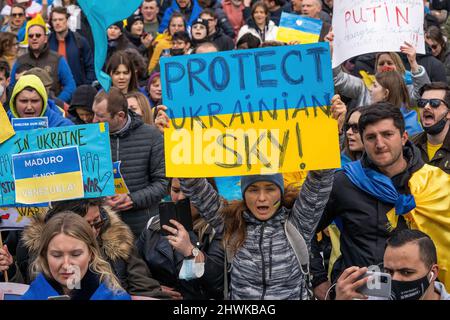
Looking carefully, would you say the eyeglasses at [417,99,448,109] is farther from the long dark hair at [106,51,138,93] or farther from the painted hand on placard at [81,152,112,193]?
the long dark hair at [106,51,138,93]

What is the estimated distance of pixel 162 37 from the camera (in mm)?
13438

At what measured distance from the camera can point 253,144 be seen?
574 centimetres

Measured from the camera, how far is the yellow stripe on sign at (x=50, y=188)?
6.64 m

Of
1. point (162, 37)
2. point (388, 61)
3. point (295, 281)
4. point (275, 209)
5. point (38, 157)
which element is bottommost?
point (295, 281)

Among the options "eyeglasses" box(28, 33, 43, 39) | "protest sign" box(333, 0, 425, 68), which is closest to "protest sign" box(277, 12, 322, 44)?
"protest sign" box(333, 0, 425, 68)

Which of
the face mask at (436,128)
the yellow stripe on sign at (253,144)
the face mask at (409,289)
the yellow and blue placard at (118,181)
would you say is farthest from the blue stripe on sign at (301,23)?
the face mask at (409,289)

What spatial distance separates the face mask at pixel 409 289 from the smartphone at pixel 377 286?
17 centimetres

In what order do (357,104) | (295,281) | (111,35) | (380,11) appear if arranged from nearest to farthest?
(295,281)
(380,11)
(357,104)
(111,35)

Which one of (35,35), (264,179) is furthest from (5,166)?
(35,35)

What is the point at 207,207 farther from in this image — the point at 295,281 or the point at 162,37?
the point at 162,37

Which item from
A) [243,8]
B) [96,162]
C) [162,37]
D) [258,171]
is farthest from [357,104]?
[243,8]

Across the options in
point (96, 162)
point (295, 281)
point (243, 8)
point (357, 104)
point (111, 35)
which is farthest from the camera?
point (243, 8)

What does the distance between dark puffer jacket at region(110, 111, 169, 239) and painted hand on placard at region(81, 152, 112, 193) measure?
0.74 metres

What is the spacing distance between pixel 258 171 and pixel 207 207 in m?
0.42
